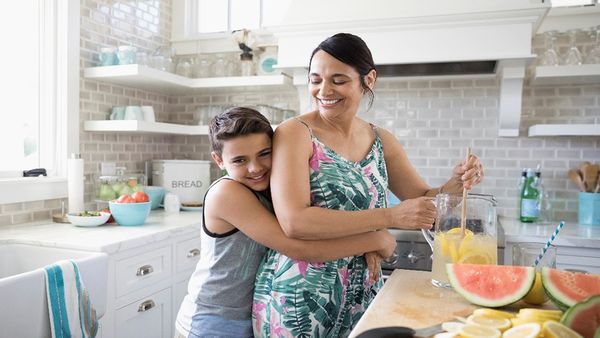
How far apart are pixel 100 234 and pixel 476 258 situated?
6.06ft

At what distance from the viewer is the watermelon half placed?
42.2 inches

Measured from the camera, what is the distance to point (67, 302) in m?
1.75

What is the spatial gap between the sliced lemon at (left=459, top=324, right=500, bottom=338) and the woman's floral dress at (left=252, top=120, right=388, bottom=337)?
55cm

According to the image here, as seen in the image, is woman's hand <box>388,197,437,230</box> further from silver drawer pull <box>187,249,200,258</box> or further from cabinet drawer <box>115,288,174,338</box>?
silver drawer pull <box>187,249,200,258</box>

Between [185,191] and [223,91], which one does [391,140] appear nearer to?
[185,191]

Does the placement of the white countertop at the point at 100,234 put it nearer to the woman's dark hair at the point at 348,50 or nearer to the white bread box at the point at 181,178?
the white bread box at the point at 181,178

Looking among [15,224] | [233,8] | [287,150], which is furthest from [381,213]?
[233,8]

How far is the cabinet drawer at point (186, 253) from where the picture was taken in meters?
2.75

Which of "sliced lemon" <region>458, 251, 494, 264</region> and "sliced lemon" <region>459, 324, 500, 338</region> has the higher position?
"sliced lemon" <region>458, 251, 494, 264</region>

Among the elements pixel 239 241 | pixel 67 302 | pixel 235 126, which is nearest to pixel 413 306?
pixel 239 241

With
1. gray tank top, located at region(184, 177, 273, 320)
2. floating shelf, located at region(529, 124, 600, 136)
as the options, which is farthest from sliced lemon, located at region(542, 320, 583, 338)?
floating shelf, located at region(529, 124, 600, 136)

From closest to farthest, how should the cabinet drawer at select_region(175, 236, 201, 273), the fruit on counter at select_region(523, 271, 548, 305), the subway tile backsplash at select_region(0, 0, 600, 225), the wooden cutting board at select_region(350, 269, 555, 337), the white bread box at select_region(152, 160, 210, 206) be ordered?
the wooden cutting board at select_region(350, 269, 555, 337)
the fruit on counter at select_region(523, 271, 548, 305)
the cabinet drawer at select_region(175, 236, 201, 273)
the subway tile backsplash at select_region(0, 0, 600, 225)
the white bread box at select_region(152, 160, 210, 206)

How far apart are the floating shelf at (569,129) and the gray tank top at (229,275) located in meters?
2.24

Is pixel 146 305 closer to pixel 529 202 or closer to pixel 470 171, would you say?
pixel 470 171
